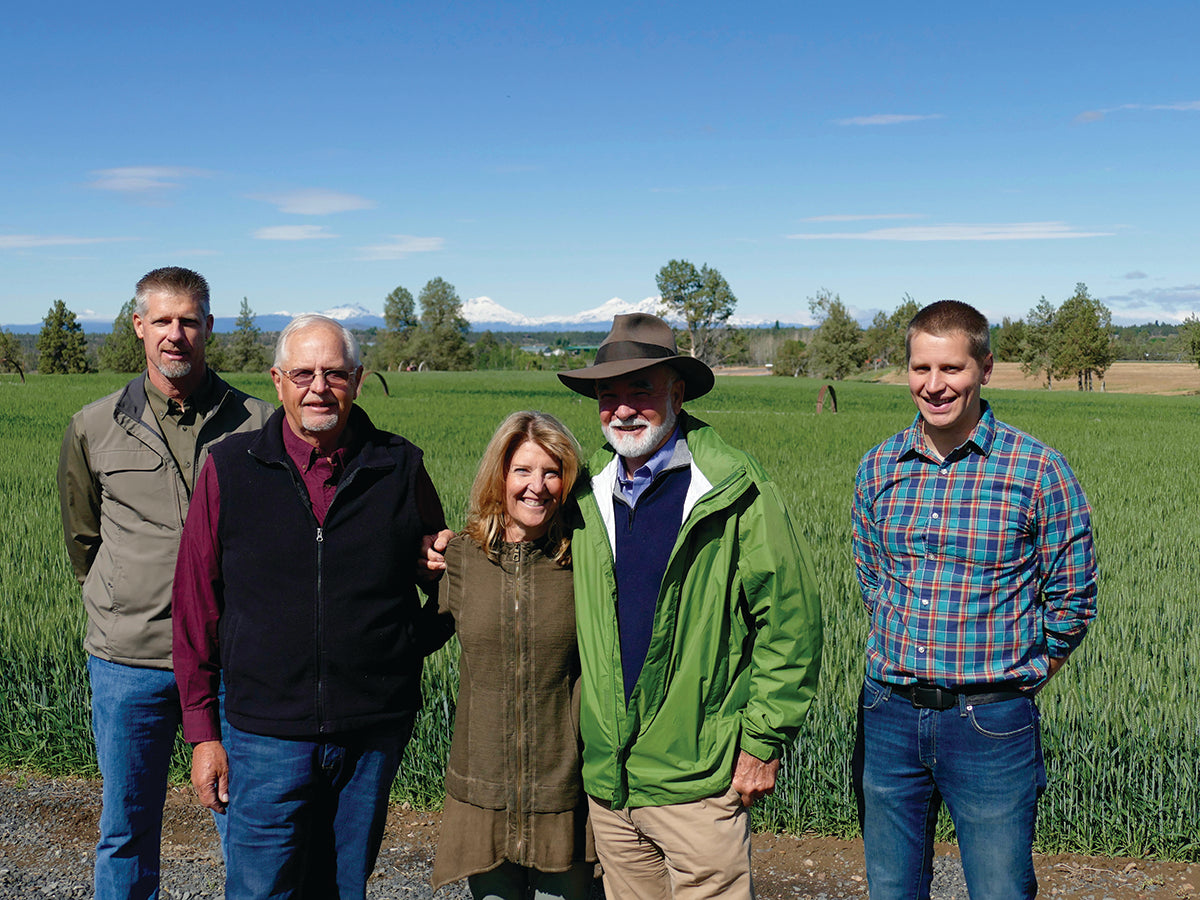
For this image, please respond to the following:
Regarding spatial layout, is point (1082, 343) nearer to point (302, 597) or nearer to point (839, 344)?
point (839, 344)

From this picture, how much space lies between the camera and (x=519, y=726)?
9.07 ft

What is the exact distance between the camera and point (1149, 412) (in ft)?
120

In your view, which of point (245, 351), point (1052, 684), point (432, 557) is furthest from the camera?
point (245, 351)

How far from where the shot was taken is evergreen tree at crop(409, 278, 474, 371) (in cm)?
11312

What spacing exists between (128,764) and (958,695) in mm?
2629

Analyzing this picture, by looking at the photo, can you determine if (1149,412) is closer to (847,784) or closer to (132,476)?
(847,784)

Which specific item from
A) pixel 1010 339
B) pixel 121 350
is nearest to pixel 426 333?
pixel 121 350

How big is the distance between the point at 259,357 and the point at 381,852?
9838cm

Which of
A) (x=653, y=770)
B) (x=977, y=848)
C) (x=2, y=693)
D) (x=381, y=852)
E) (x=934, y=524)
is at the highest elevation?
(x=934, y=524)

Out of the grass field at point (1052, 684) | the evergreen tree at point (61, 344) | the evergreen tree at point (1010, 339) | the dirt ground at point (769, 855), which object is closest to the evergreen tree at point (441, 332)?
the evergreen tree at point (61, 344)

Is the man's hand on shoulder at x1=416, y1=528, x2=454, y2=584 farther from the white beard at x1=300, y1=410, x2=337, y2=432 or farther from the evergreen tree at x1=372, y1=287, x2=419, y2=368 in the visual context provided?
the evergreen tree at x1=372, y1=287, x2=419, y2=368

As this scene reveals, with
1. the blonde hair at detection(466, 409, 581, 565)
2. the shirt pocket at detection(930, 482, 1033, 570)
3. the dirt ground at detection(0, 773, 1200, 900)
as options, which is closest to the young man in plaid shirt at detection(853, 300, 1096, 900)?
the shirt pocket at detection(930, 482, 1033, 570)

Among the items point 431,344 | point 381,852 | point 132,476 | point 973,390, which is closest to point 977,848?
point 973,390

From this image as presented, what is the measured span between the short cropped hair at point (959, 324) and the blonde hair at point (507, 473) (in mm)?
1040
